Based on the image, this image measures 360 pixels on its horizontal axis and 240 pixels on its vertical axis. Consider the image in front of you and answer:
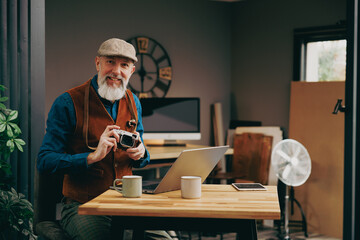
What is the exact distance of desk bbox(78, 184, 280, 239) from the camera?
65.5 inches

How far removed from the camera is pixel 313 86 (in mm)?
5004

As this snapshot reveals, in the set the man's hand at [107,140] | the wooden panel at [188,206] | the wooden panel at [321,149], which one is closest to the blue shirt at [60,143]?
the man's hand at [107,140]

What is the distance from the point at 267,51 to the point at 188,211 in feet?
15.2

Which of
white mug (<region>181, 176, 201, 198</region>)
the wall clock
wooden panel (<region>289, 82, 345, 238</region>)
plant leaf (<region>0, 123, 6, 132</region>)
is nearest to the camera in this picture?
white mug (<region>181, 176, 201, 198</region>)

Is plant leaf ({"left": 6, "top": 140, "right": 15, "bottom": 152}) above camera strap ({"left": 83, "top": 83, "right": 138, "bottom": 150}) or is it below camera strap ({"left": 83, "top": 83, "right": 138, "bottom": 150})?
below

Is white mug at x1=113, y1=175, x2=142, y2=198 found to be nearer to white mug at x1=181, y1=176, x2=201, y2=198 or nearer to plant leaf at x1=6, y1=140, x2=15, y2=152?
white mug at x1=181, y1=176, x2=201, y2=198

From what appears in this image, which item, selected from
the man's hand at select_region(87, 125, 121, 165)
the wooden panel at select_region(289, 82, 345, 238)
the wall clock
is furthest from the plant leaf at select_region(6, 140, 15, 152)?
the wooden panel at select_region(289, 82, 345, 238)

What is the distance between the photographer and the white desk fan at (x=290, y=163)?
436cm

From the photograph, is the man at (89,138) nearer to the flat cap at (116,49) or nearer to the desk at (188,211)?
the flat cap at (116,49)

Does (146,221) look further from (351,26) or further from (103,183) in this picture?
(351,26)

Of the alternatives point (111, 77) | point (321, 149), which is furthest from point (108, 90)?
point (321, 149)

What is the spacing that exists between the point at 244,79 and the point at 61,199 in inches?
169

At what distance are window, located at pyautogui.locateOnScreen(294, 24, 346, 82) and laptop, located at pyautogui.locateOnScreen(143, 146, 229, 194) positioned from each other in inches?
148

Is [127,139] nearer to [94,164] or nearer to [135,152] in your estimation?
[135,152]
